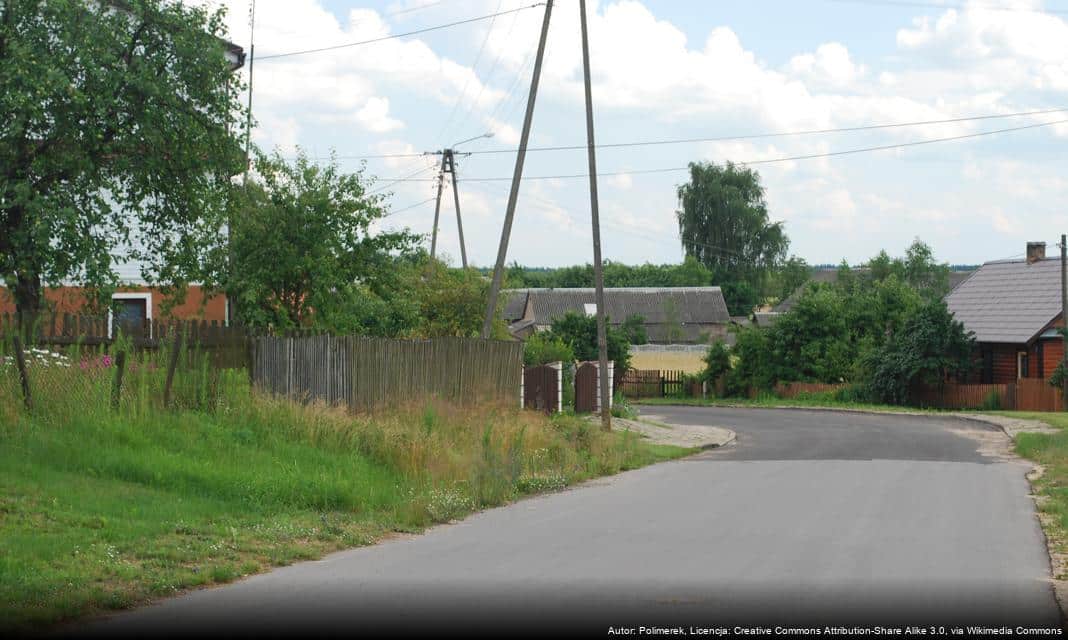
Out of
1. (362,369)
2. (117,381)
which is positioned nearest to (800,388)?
(362,369)

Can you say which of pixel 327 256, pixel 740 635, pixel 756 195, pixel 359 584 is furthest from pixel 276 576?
pixel 756 195

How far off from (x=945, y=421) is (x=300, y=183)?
2542 cm

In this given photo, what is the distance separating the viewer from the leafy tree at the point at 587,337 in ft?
188

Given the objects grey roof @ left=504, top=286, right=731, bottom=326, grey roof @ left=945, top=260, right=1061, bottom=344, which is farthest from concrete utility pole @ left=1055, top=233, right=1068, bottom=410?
grey roof @ left=504, top=286, right=731, bottom=326

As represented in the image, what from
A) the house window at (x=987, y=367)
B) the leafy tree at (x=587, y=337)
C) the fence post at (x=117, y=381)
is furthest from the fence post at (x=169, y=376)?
the house window at (x=987, y=367)

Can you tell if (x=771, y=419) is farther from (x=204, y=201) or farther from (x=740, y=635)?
(x=740, y=635)

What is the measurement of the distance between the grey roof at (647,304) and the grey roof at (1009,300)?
3094 centimetres

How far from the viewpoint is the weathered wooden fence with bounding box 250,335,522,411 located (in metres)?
18.0

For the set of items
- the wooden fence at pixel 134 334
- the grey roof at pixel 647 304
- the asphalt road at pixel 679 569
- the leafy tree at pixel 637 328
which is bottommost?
the asphalt road at pixel 679 569

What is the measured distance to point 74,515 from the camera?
10914 millimetres

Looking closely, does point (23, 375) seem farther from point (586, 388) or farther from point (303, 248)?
point (586, 388)

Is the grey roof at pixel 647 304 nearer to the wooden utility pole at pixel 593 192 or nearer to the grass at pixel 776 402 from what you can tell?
the grass at pixel 776 402

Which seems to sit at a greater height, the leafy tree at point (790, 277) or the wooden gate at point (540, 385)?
the leafy tree at point (790, 277)

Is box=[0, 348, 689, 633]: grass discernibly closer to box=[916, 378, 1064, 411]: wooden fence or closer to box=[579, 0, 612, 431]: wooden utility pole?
box=[579, 0, 612, 431]: wooden utility pole
